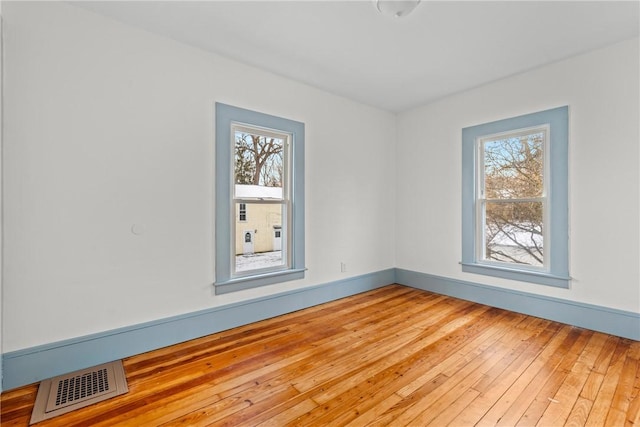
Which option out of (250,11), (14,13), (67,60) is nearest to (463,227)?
(250,11)

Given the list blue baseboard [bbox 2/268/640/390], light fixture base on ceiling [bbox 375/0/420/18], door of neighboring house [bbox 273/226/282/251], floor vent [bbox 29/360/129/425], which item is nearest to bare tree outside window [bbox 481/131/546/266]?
blue baseboard [bbox 2/268/640/390]

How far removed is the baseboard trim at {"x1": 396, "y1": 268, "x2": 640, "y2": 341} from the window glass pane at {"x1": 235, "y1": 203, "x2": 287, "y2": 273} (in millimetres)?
2201

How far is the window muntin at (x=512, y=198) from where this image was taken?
329 cm

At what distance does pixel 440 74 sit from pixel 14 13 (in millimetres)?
3644

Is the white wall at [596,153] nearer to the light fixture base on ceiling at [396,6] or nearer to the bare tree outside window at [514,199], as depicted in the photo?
the bare tree outside window at [514,199]

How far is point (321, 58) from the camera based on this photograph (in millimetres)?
2996

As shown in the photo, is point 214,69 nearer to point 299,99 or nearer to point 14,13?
point 299,99

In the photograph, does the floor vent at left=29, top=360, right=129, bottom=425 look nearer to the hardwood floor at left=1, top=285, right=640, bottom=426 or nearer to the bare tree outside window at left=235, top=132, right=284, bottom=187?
the hardwood floor at left=1, top=285, right=640, bottom=426

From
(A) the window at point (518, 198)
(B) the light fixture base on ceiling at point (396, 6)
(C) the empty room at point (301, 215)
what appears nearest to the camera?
(C) the empty room at point (301, 215)

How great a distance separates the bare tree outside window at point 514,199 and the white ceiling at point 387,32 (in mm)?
847

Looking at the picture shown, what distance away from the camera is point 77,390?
1.95 meters

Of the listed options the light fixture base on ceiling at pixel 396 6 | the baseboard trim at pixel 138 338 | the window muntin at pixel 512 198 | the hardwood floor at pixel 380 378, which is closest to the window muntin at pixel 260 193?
the baseboard trim at pixel 138 338

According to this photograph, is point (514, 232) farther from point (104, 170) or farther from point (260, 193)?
point (104, 170)

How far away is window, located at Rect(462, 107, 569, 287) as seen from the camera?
10.1 feet
